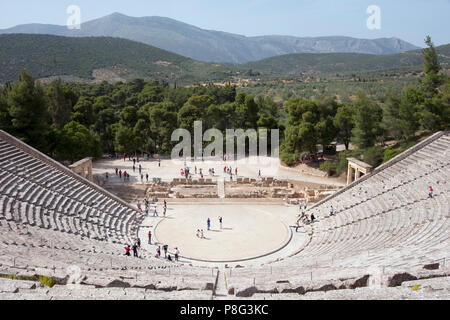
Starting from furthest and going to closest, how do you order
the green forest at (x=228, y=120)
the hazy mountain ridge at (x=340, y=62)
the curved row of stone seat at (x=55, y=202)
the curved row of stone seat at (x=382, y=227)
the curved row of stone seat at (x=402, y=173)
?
1. the hazy mountain ridge at (x=340, y=62)
2. the green forest at (x=228, y=120)
3. the curved row of stone seat at (x=402, y=173)
4. the curved row of stone seat at (x=55, y=202)
5. the curved row of stone seat at (x=382, y=227)

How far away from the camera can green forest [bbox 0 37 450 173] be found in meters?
29.4

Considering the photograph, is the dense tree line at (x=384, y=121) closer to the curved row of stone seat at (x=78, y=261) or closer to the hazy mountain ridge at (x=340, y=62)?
the curved row of stone seat at (x=78, y=261)

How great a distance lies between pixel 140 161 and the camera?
3791 centimetres

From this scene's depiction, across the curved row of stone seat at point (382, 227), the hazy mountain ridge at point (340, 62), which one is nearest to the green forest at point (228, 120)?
the curved row of stone seat at point (382, 227)

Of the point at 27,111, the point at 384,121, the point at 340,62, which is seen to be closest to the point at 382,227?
the point at 384,121

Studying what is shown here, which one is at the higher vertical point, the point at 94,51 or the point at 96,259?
the point at 94,51

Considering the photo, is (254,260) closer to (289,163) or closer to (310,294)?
(310,294)

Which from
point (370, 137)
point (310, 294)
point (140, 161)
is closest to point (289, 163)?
point (370, 137)

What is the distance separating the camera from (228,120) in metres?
47.2

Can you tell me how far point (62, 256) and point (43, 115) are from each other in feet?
75.4

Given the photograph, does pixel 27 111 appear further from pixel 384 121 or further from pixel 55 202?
pixel 384 121

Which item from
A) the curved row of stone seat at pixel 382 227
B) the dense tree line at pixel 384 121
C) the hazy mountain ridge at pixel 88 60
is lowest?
the curved row of stone seat at pixel 382 227

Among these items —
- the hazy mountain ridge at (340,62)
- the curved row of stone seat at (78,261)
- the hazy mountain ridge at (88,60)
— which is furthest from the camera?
the hazy mountain ridge at (340,62)

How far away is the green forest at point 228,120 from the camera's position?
29.4 m
